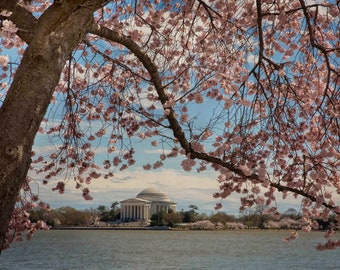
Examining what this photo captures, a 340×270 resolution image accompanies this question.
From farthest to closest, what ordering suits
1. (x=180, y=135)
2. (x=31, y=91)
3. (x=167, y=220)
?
(x=167, y=220) → (x=180, y=135) → (x=31, y=91)

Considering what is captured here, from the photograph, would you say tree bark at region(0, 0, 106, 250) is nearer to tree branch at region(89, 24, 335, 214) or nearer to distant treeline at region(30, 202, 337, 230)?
tree branch at region(89, 24, 335, 214)

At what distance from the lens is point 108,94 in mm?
7039

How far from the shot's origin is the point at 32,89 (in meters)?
3.21

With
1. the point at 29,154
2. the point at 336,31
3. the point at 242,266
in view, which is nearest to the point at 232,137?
the point at 336,31

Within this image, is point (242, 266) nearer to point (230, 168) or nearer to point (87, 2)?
point (230, 168)

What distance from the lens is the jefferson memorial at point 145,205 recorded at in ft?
307

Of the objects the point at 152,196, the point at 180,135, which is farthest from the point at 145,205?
the point at 180,135

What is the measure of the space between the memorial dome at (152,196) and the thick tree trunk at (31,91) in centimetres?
9444

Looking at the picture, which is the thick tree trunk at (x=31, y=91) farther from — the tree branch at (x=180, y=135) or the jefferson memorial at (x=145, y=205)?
the jefferson memorial at (x=145, y=205)

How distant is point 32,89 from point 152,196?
96.0 metres

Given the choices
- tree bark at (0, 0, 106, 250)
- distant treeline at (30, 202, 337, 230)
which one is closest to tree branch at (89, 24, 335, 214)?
tree bark at (0, 0, 106, 250)

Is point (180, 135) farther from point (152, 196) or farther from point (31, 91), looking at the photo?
point (152, 196)

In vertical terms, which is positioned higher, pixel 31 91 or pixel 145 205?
pixel 145 205

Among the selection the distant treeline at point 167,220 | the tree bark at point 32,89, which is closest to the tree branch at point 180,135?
the tree bark at point 32,89
